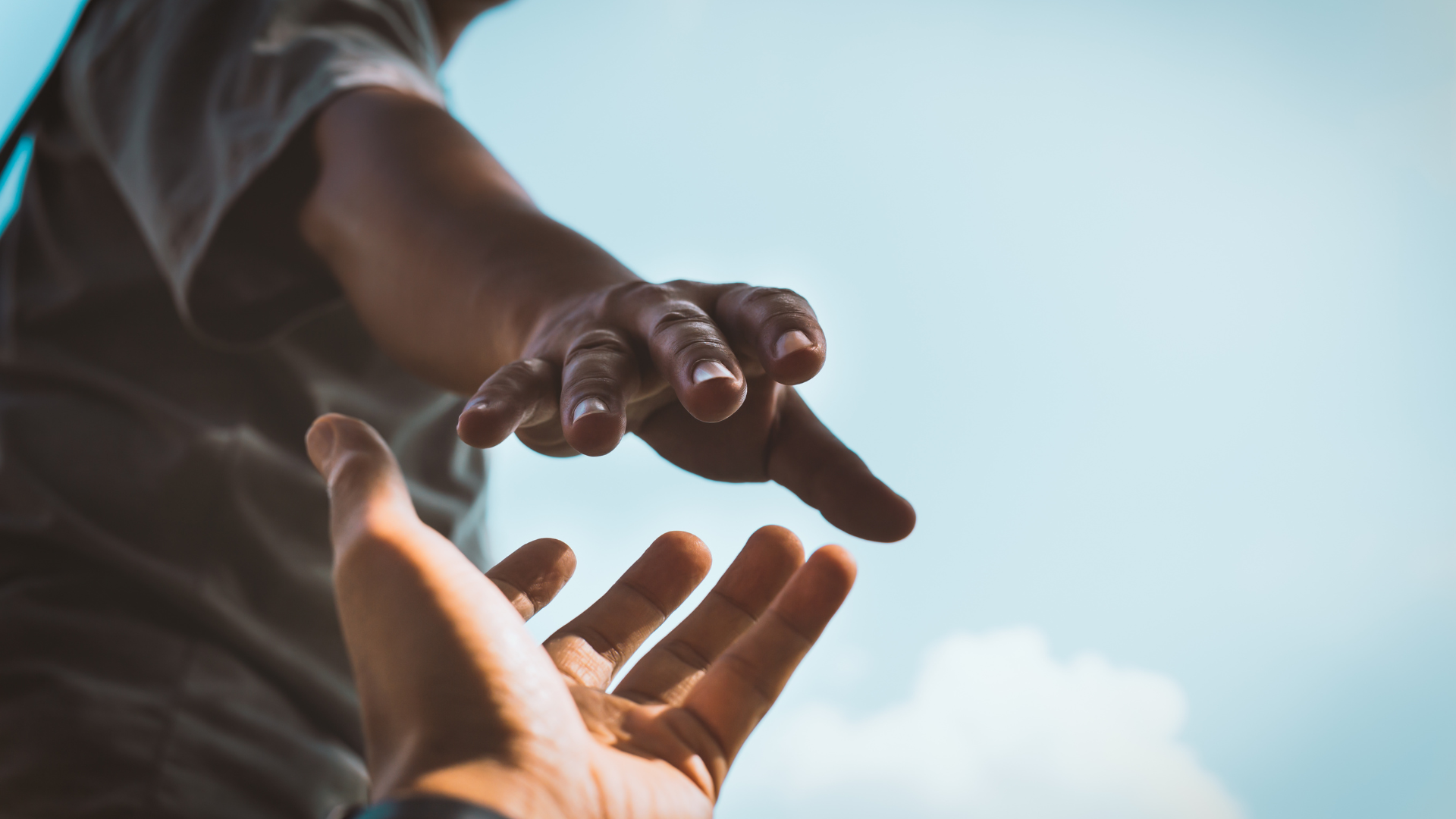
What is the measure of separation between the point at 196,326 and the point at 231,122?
0.14m

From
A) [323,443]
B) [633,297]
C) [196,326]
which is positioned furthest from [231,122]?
[633,297]

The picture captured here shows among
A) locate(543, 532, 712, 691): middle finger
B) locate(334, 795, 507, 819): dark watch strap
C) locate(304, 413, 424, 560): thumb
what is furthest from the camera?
locate(543, 532, 712, 691): middle finger

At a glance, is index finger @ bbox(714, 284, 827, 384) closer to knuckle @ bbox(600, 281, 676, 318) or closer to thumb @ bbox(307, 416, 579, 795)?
knuckle @ bbox(600, 281, 676, 318)

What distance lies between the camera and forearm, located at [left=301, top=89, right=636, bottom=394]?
46 centimetres

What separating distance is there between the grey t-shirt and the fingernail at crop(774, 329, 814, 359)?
14.8 inches

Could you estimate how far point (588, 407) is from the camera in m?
0.33

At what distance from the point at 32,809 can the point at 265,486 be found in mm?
246

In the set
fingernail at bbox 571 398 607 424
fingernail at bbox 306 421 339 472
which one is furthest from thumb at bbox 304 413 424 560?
fingernail at bbox 571 398 607 424

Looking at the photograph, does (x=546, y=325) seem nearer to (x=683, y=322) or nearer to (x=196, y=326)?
(x=683, y=322)

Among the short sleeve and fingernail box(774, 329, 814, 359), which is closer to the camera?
fingernail box(774, 329, 814, 359)

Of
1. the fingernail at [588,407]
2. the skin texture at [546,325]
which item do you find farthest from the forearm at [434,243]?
the fingernail at [588,407]

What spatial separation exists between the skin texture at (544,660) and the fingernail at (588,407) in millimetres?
102

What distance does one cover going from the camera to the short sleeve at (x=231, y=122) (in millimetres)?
543

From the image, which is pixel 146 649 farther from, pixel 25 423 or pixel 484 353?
pixel 484 353
